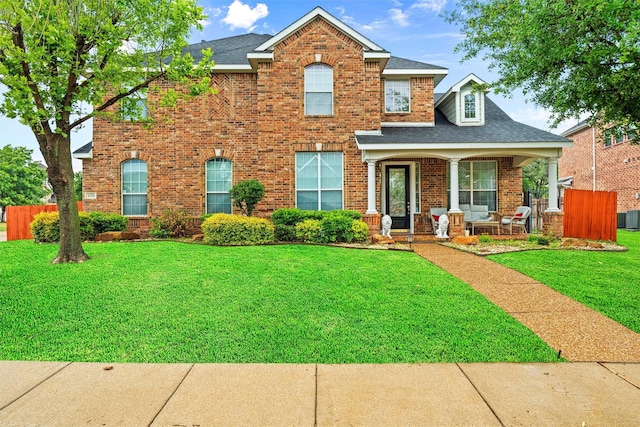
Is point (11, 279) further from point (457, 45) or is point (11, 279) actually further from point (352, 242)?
point (457, 45)

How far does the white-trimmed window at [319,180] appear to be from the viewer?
42.5ft

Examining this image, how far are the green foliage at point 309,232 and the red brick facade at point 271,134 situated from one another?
2071 millimetres

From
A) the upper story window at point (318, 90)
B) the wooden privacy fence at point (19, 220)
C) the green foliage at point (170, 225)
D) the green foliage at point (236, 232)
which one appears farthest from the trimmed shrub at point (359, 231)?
the wooden privacy fence at point (19, 220)

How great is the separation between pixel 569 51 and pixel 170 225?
38.4 ft

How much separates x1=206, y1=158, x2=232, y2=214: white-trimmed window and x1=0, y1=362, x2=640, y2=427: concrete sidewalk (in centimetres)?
1004

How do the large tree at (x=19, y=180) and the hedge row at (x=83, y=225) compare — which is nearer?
the hedge row at (x=83, y=225)

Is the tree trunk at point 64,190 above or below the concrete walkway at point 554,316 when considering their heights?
above

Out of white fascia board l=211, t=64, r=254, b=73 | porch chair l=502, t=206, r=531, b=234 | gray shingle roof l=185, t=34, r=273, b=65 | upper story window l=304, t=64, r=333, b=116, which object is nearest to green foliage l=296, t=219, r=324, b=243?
upper story window l=304, t=64, r=333, b=116

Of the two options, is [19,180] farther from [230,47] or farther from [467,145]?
[467,145]

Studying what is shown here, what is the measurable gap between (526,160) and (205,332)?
13148 millimetres

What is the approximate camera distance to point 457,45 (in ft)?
32.5

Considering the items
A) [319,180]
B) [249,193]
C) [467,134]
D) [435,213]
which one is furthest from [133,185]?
[467,134]

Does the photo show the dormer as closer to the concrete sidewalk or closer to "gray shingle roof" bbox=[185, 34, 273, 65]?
"gray shingle roof" bbox=[185, 34, 273, 65]

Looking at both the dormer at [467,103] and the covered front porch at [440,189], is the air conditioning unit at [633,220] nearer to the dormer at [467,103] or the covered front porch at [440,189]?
the covered front porch at [440,189]
